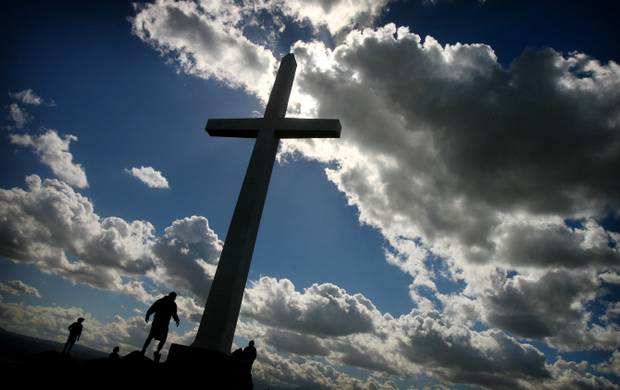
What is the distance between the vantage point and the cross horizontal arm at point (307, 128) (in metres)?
8.65

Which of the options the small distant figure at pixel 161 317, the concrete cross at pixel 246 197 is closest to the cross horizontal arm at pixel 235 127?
the concrete cross at pixel 246 197

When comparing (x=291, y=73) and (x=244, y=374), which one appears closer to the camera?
(x=244, y=374)

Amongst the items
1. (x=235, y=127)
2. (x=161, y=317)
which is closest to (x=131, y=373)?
(x=161, y=317)

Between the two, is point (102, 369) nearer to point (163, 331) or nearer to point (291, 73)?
point (163, 331)

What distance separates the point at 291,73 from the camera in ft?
32.1

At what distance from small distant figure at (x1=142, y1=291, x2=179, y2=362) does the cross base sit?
6.83 ft

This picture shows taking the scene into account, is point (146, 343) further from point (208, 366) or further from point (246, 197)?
point (246, 197)

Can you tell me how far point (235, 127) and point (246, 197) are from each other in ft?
8.20

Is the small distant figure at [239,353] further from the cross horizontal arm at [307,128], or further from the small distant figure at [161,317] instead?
the cross horizontal arm at [307,128]

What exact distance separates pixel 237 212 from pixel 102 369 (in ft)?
12.1

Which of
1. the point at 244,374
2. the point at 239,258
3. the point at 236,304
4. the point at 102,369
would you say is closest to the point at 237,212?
the point at 239,258

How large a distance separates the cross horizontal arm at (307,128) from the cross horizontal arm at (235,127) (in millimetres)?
606

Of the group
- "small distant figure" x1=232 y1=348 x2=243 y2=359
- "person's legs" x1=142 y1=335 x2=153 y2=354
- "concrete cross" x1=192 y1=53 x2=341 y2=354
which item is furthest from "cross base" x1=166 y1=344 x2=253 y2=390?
"small distant figure" x1=232 y1=348 x2=243 y2=359

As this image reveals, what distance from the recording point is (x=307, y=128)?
28.7 ft
